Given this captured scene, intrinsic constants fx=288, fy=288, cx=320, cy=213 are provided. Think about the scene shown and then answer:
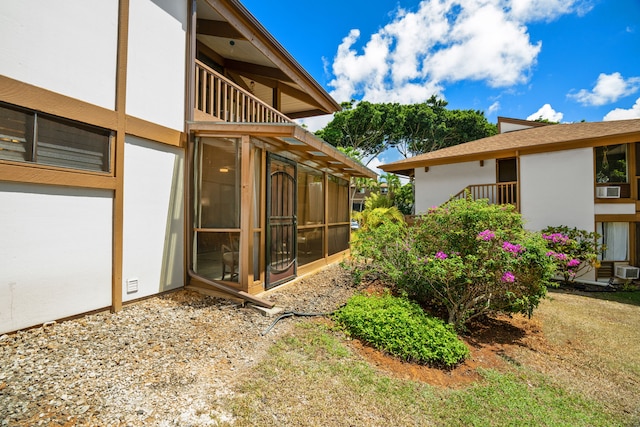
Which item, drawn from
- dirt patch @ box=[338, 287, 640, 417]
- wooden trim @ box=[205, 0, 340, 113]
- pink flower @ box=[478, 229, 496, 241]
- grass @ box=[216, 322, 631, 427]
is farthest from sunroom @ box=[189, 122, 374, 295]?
pink flower @ box=[478, 229, 496, 241]

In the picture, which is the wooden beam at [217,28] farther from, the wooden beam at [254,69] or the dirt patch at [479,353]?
the dirt patch at [479,353]

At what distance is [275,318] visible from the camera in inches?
170

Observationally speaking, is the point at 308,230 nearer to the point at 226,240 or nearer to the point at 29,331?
the point at 226,240

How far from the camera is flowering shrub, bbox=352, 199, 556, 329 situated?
436cm

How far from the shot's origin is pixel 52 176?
3414 mm

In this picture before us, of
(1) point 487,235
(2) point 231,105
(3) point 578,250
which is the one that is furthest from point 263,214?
(3) point 578,250

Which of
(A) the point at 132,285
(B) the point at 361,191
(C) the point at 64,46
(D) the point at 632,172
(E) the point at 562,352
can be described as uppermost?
(B) the point at 361,191

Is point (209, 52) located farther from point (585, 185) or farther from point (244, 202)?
point (585, 185)

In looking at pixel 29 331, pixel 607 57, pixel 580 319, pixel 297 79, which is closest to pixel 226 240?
pixel 29 331

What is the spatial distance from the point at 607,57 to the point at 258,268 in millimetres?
17888

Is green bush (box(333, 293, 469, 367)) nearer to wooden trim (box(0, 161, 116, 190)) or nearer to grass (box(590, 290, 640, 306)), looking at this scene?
wooden trim (box(0, 161, 116, 190))

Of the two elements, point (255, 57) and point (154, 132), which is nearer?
point (154, 132)

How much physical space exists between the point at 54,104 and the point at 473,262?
19.5ft

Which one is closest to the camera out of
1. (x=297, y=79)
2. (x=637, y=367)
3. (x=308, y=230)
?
(x=637, y=367)
